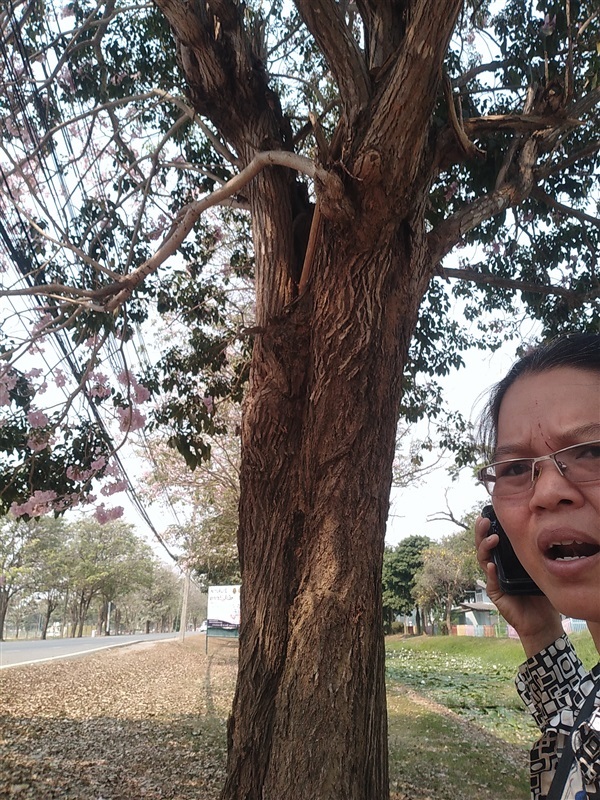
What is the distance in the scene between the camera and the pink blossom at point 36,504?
4.94 m

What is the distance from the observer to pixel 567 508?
713 millimetres

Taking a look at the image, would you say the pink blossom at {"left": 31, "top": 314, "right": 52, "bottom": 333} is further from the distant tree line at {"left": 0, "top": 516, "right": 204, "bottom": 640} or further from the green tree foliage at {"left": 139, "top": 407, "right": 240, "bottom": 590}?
the distant tree line at {"left": 0, "top": 516, "right": 204, "bottom": 640}

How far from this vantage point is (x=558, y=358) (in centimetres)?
81

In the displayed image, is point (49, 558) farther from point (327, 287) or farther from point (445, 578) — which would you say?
point (327, 287)

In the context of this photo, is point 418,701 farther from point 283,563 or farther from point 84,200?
point 84,200

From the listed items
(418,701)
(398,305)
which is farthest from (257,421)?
(418,701)

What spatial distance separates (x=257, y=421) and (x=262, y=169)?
140 cm

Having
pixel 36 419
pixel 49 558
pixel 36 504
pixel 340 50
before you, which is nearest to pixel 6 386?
pixel 36 419

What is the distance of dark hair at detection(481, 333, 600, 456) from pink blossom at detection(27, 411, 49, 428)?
4.62 metres

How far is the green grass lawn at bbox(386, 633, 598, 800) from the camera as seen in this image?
4.81 metres

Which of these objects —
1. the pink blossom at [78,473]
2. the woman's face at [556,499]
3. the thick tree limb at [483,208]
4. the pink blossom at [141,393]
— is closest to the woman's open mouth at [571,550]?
the woman's face at [556,499]

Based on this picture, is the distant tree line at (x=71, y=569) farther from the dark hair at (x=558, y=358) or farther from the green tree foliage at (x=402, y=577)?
the dark hair at (x=558, y=358)

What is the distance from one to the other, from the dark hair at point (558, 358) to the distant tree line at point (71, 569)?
2312cm

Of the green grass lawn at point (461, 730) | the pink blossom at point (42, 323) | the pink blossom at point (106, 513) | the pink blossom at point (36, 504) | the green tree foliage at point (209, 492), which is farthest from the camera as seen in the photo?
the green tree foliage at point (209, 492)
